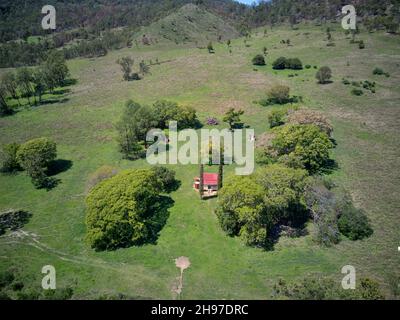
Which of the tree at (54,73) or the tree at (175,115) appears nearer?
the tree at (175,115)

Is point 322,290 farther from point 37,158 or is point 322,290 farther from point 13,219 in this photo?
point 37,158

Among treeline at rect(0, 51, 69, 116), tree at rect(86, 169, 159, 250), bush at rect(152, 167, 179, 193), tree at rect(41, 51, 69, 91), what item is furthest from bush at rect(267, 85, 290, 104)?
tree at rect(41, 51, 69, 91)

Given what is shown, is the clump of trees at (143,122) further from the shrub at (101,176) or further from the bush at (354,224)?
the bush at (354,224)

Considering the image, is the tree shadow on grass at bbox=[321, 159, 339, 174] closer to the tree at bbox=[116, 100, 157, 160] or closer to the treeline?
the tree at bbox=[116, 100, 157, 160]

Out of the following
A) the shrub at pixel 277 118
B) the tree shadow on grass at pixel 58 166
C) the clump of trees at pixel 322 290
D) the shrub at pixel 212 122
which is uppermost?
the shrub at pixel 277 118

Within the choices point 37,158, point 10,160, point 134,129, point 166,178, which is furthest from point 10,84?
point 166,178

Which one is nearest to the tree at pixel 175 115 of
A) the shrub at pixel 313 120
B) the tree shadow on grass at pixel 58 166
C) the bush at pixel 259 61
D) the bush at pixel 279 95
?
the tree shadow on grass at pixel 58 166
